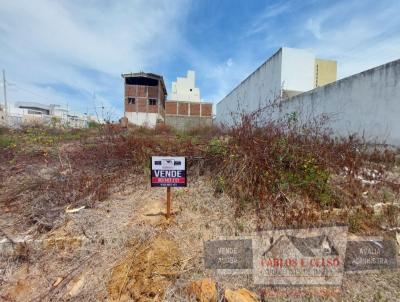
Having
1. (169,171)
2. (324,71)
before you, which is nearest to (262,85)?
(324,71)

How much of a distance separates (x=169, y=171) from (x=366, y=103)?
21.6 ft

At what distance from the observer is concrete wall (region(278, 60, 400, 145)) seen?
567 centimetres

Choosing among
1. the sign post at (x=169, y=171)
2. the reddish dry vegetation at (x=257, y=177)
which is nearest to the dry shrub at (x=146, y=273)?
the sign post at (x=169, y=171)

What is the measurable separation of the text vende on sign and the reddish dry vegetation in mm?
859

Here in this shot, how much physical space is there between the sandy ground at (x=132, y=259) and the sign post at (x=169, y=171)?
48 cm

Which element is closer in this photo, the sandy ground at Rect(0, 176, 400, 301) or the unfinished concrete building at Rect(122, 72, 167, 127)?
the sandy ground at Rect(0, 176, 400, 301)

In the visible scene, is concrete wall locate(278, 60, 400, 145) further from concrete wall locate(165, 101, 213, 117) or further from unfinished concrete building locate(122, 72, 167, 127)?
concrete wall locate(165, 101, 213, 117)

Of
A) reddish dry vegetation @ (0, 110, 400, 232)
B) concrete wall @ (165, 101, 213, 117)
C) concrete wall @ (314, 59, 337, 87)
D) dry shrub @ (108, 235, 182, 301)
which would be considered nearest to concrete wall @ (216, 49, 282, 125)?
concrete wall @ (314, 59, 337, 87)

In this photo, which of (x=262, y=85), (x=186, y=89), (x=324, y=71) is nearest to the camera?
Result: (x=324, y=71)

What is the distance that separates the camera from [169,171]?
2.81 m

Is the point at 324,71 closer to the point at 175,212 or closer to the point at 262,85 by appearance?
the point at 262,85

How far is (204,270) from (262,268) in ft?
1.93

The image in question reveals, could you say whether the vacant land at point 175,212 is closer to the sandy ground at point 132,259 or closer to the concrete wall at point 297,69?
the sandy ground at point 132,259

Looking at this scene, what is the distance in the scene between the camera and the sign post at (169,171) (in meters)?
2.78
